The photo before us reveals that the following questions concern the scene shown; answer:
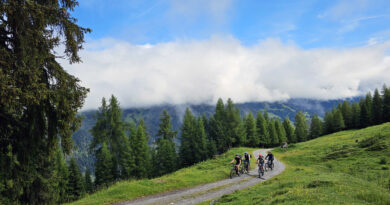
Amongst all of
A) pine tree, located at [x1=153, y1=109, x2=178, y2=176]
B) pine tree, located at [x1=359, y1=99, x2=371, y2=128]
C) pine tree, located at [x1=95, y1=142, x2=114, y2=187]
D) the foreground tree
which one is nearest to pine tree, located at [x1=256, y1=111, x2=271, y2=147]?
pine tree, located at [x1=359, y1=99, x2=371, y2=128]

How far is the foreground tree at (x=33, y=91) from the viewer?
676cm

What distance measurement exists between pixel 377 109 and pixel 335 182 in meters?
94.8

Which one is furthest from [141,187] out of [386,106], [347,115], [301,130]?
[347,115]

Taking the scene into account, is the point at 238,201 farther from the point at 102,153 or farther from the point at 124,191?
the point at 102,153

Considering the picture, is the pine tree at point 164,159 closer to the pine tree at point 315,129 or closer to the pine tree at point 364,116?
the pine tree at point 315,129

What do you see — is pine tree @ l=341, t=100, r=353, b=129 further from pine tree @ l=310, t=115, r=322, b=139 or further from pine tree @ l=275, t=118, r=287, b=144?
pine tree @ l=275, t=118, r=287, b=144

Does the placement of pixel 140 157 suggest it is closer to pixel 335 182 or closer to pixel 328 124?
pixel 335 182

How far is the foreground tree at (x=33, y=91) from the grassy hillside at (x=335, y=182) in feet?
31.1

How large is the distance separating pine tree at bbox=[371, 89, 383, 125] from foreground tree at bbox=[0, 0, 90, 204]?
10451 centimetres

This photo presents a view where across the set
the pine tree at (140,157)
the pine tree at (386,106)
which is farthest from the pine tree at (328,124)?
the pine tree at (140,157)

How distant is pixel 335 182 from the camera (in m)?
11.5

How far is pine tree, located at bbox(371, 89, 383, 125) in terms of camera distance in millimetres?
81750

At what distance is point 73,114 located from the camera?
8914 millimetres

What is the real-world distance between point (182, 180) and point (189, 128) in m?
46.5
